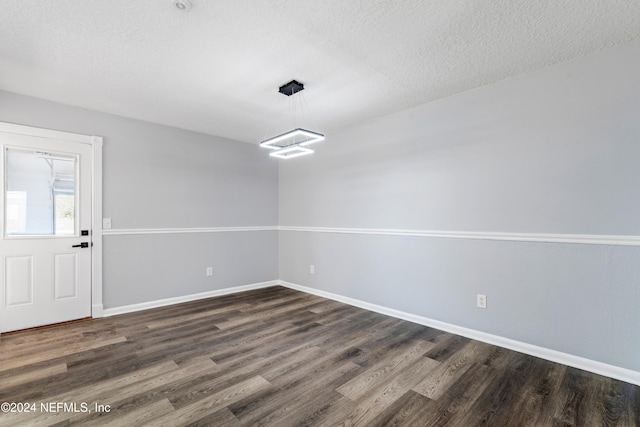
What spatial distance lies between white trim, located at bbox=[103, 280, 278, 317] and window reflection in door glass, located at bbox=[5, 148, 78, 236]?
1.09m

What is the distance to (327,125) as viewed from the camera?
4195mm

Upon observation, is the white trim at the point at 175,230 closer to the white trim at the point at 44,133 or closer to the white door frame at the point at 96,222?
the white door frame at the point at 96,222

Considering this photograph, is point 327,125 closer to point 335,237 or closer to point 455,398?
point 335,237

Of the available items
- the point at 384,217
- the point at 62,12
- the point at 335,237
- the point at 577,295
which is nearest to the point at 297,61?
the point at 62,12

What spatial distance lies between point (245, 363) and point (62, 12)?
2.87 metres

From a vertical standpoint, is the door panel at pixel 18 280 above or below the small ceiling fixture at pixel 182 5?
below

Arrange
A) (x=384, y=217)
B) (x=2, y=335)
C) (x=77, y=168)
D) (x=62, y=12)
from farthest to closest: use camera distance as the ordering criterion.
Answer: (x=384, y=217) < (x=77, y=168) < (x=2, y=335) < (x=62, y=12)

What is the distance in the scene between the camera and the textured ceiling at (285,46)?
187 cm

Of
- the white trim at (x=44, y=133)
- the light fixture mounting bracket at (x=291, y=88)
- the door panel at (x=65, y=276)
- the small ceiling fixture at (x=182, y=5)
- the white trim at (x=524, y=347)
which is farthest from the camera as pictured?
the door panel at (x=65, y=276)

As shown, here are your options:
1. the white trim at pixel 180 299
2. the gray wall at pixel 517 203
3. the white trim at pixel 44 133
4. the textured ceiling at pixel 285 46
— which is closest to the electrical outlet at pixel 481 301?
the gray wall at pixel 517 203

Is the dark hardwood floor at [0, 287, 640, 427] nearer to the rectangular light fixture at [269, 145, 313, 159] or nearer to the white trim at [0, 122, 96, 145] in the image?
the rectangular light fixture at [269, 145, 313, 159]

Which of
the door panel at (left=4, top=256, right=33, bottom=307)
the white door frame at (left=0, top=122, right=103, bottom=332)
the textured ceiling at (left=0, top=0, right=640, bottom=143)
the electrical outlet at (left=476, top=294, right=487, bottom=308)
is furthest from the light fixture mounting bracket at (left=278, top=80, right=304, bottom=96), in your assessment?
the door panel at (left=4, top=256, right=33, bottom=307)

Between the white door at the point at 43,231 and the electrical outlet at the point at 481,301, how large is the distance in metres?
4.48

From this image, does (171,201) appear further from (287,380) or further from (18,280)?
(287,380)
